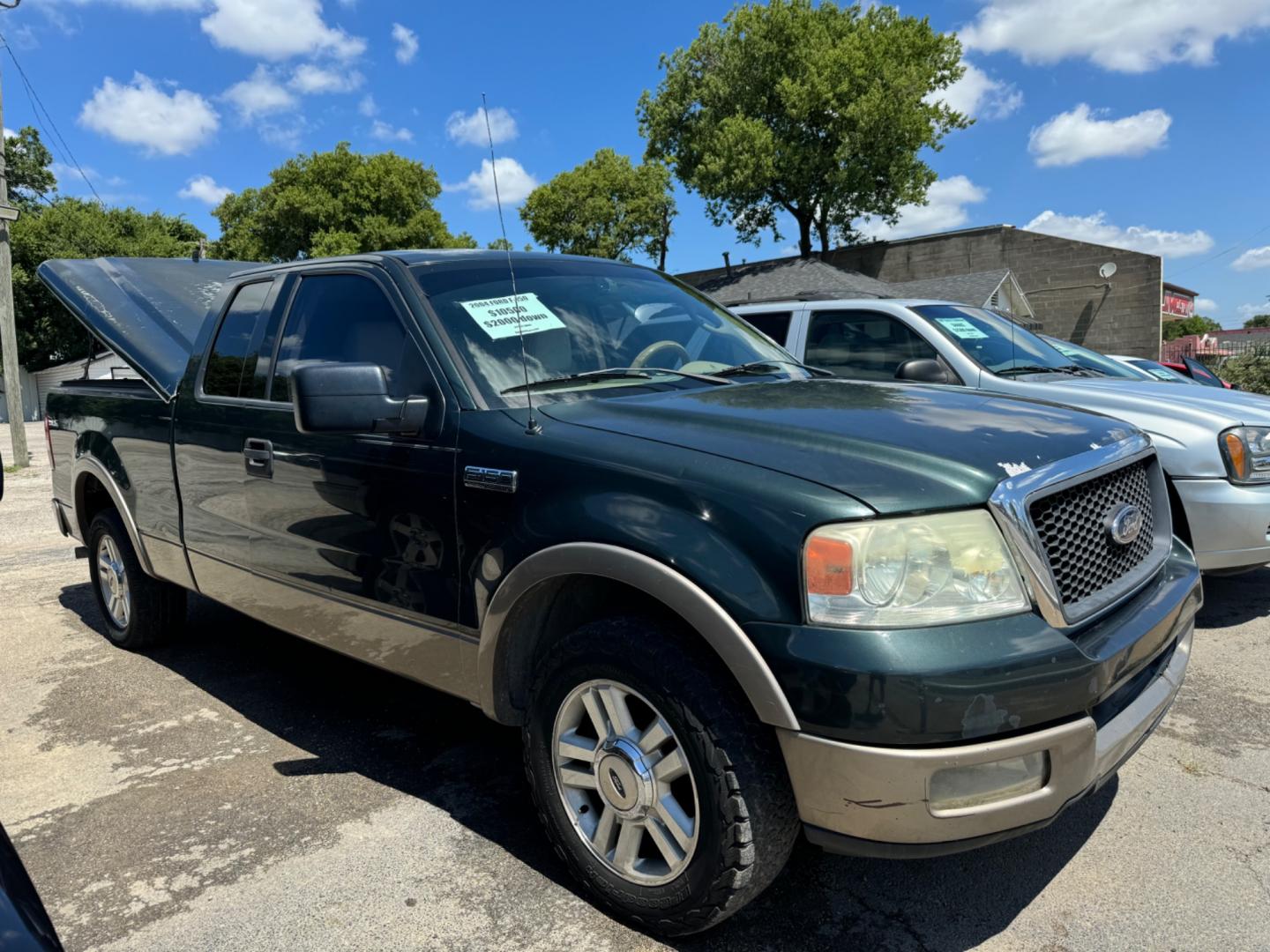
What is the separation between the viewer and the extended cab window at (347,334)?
303cm

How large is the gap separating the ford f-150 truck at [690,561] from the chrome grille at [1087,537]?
12mm

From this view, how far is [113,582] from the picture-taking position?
499 cm

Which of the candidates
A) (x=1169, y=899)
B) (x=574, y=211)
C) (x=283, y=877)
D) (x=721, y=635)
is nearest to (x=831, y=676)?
(x=721, y=635)

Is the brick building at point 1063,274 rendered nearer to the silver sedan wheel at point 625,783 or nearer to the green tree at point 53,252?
the green tree at point 53,252

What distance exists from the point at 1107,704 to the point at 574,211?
36.6 metres

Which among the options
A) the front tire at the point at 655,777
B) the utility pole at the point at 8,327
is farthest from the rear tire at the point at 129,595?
the utility pole at the point at 8,327

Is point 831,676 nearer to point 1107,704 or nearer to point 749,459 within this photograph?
point 749,459

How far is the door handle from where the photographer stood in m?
3.43

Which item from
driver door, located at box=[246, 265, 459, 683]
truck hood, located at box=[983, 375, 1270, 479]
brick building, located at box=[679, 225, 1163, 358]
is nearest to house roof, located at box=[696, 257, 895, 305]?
brick building, located at box=[679, 225, 1163, 358]

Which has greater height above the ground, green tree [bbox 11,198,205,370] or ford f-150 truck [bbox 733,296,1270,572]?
green tree [bbox 11,198,205,370]

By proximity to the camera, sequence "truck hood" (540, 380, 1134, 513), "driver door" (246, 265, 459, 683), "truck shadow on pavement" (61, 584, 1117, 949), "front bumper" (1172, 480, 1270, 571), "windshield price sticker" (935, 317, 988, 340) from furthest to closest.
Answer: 1. "windshield price sticker" (935, 317, 988, 340)
2. "front bumper" (1172, 480, 1270, 571)
3. "driver door" (246, 265, 459, 683)
4. "truck shadow on pavement" (61, 584, 1117, 949)
5. "truck hood" (540, 380, 1134, 513)

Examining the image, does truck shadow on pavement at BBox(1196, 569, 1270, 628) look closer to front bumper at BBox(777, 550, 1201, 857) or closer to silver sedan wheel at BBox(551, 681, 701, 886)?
front bumper at BBox(777, 550, 1201, 857)

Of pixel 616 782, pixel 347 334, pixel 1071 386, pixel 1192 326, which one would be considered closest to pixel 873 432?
pixel 616 782

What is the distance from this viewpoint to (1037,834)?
2.83m
